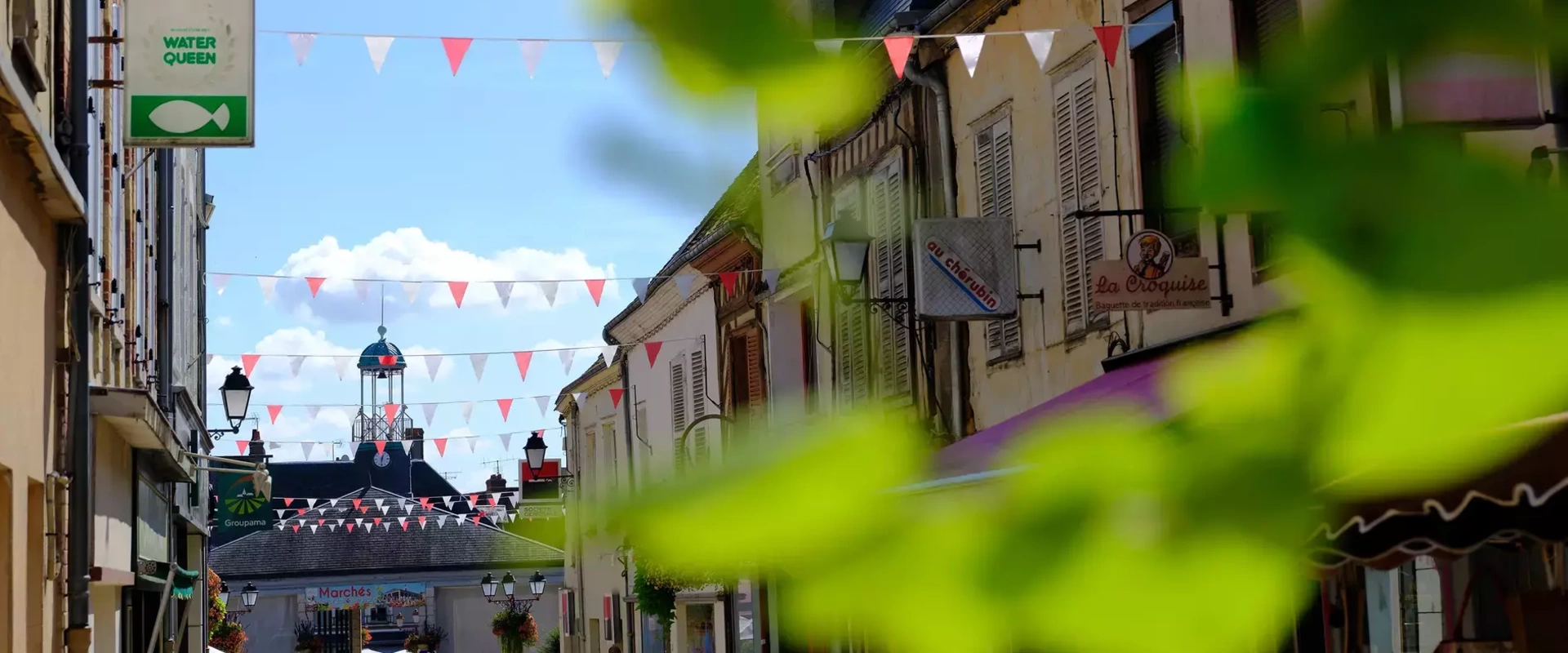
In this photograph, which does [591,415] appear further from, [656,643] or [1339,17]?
[656,643]

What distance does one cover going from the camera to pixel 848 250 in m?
1.21

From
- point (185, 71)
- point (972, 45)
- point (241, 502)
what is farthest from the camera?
point (241, 502)

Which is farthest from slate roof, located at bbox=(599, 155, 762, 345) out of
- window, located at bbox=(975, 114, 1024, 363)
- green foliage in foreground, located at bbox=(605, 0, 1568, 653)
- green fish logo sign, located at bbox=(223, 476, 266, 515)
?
green fish logo sign, located at bbox=(223, 476, 266, 515)

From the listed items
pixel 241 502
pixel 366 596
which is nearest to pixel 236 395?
pixel 241 502

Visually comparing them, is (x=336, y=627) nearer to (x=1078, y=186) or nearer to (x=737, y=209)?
(x=1078, y=186)

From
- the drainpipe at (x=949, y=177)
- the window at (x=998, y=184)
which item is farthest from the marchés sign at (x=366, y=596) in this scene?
the window at (x=998, y=184)

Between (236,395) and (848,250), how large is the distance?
682 inches

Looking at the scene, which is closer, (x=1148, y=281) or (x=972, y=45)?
(x=1148, y=281)

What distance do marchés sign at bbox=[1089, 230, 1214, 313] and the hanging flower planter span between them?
32.6 meters

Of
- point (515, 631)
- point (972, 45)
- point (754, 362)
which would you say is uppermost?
point (972, 45)

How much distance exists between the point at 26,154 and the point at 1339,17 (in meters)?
7.87

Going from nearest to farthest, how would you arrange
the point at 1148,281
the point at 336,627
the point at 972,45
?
the point at 1148,281
the point at 972,45
the point at 336,627

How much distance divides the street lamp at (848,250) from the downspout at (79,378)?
28.2ft

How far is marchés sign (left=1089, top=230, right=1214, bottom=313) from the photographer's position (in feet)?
26.9
